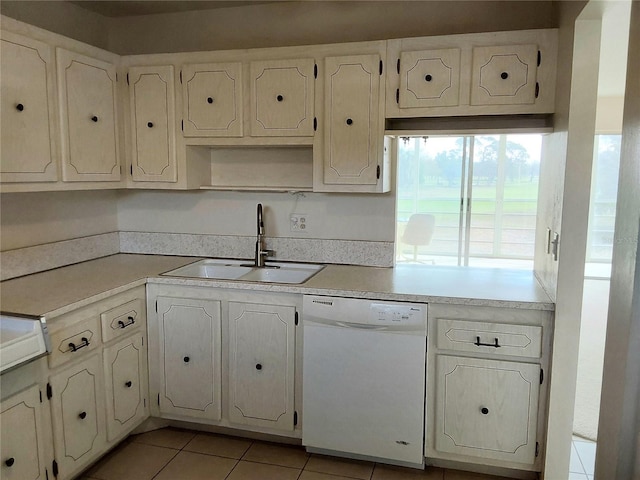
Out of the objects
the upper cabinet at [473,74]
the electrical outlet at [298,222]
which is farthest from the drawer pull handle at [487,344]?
the electrical outlet at [298,222]

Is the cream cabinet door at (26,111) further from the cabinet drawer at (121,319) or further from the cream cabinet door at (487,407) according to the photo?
the cream cabinet door at (487,407)

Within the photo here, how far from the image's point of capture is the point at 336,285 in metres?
2.39

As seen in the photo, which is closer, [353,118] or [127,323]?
[127,323]

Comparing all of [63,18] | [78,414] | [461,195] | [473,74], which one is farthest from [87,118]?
[461,195]

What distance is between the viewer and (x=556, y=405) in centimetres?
212

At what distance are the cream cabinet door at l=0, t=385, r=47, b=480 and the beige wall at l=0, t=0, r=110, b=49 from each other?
1902mm

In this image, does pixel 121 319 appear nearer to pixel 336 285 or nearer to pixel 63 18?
pixel 336 285

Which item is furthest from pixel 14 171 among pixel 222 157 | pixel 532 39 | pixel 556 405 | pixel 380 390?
pixel 556 405

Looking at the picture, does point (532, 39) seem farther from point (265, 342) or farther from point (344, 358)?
point (265, 342)

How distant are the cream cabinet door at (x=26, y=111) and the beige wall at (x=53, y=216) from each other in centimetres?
34

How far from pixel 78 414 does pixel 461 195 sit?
11.1 ft

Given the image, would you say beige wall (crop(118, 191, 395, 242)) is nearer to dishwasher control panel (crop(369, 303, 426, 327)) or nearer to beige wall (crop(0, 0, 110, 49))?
dishwasher control panel (crop(369, 303, 426, 327))

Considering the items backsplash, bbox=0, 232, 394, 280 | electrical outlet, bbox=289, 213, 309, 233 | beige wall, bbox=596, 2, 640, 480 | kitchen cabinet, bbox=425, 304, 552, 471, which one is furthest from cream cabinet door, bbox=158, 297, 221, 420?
beige wall, bbox=596, 2, 640, 480

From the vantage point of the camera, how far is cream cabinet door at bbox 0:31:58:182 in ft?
6.91
